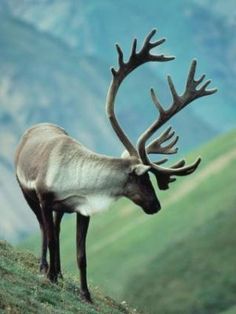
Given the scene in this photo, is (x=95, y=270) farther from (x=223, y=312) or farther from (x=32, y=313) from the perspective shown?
(x=32, y=313)

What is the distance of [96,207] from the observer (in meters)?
22.0

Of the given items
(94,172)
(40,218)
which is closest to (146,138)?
(94,172)

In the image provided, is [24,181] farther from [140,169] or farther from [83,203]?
[140,169]

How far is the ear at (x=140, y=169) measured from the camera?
2211 centimetres

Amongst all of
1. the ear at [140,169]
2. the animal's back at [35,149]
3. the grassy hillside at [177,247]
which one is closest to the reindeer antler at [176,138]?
the ear at [140,169]

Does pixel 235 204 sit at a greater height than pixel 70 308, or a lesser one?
lesser

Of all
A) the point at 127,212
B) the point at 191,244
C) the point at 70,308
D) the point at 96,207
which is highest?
the point at 96,207

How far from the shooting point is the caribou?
22.1m

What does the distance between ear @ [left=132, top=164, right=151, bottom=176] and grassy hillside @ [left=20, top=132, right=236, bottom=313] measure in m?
61.4

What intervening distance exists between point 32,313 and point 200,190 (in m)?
158

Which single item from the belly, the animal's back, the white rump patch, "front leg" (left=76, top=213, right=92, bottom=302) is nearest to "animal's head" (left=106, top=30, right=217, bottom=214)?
the belly

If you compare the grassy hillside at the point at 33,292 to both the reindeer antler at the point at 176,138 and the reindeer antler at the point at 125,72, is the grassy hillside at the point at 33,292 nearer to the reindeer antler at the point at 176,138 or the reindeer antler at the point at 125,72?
the reindeer antler at the point at 176,138

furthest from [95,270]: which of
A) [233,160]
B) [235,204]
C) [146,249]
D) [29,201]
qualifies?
[29,201]

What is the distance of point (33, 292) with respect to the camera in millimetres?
20281
